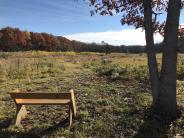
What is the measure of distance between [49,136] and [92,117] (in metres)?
1.53

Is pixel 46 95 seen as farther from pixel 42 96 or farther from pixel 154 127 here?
pixel 154 127

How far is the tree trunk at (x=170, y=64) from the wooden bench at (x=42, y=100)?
7.77ft

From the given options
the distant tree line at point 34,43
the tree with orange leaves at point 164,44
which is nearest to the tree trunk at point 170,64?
the tree with orange leaves at point 164,44

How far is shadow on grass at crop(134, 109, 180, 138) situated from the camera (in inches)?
362

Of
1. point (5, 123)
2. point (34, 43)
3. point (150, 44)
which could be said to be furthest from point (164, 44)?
point (34, 43)

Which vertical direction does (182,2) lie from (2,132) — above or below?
above

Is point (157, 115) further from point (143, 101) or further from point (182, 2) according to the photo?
point (182, 2)

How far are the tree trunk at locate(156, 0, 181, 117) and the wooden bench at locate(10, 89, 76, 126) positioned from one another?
7.77ft

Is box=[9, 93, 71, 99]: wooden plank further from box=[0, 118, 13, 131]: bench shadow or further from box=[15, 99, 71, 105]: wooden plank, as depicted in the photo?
box=[0, 118, 13, 131]: bench shadow

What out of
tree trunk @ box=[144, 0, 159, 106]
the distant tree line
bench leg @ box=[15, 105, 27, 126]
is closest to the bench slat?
bench leg @ box=[15, 105, 27, 126]

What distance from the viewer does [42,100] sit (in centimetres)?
1003

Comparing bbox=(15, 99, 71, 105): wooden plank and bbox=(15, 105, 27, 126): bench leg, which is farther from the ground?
bbox=(15, 99, 71, 105): wooden plank

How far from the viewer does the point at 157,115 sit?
405 inches

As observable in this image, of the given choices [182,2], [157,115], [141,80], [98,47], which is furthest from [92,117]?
[98,47]
